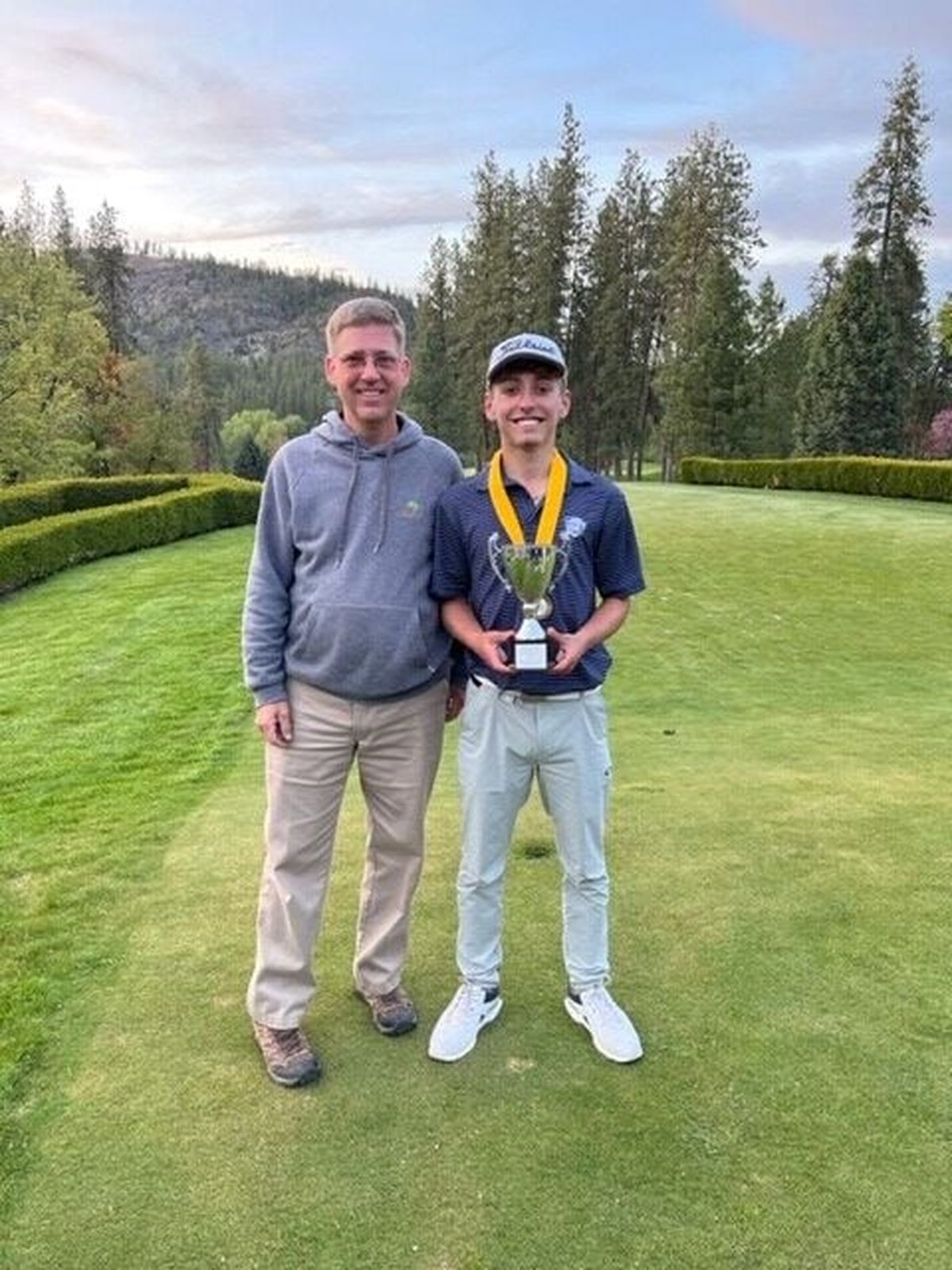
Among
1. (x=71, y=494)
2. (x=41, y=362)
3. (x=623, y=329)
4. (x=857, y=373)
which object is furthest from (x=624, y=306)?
(x=71, y=494)

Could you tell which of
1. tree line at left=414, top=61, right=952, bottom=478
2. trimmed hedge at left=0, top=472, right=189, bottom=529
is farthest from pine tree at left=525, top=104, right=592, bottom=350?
trimmed hedge at left=0, top=472, right=189, bottom=529

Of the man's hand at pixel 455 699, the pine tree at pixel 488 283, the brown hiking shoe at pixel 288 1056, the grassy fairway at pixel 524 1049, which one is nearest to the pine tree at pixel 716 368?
the pine tree at pixel 488 283

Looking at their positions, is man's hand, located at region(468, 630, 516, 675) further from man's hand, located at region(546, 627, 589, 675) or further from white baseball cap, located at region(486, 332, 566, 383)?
white baseball cap, located at region(486, 332, 566, 383)

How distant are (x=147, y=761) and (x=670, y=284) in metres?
46.8

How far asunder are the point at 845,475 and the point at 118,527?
19024mm

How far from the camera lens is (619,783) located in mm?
5484

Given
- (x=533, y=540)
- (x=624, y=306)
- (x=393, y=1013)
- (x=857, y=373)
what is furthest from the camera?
(x=624, y=306)

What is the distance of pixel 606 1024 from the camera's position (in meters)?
2.94

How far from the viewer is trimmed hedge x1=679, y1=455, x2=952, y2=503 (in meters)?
25.4

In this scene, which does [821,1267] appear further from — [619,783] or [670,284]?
[670,284]

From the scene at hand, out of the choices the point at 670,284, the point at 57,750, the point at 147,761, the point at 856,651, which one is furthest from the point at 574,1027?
the point at 670,284

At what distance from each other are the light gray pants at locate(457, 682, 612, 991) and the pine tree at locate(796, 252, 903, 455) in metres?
40.2

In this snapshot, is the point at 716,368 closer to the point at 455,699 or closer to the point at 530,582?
A: the point at 455,699

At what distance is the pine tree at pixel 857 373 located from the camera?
39469 mm
